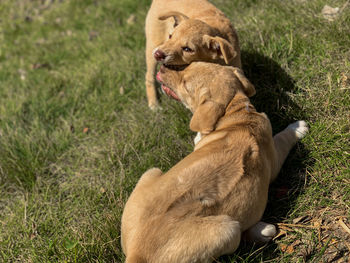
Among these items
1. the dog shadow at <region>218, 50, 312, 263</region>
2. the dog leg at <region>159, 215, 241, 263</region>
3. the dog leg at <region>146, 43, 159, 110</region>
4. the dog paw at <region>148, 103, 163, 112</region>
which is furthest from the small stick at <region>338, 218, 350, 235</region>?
the dog leg at <region>146, 43, 159, 110</region>

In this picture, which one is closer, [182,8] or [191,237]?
[191,237]

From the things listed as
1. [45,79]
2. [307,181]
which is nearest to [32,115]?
[45,79]

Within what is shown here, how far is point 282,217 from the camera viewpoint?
3209mm

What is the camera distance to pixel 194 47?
4.20m

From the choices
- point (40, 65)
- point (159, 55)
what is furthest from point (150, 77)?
point (40, 65)

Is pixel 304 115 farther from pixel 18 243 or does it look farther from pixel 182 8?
pixel 18 243

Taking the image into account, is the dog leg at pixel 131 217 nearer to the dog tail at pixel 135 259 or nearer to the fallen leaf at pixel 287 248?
the dog tail at pixel 135 259

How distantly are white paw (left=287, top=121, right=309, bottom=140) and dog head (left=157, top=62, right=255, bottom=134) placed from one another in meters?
0.54

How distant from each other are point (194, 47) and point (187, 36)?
157 millimetres

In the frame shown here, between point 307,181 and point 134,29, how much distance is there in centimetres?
433

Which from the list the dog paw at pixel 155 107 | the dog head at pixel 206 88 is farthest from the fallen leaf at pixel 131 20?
the dog head at pixel 206 88

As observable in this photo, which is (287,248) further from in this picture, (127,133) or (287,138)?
(127,133)

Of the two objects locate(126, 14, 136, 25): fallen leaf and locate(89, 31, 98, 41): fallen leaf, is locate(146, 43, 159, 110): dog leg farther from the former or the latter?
locate(89, 31, 98, 41): fallen leaf

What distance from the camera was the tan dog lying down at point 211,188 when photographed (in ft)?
8.70
